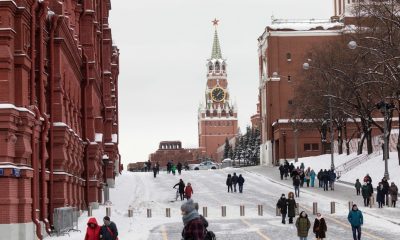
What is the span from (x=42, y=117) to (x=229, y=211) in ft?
64.6

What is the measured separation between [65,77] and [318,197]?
73.1ft

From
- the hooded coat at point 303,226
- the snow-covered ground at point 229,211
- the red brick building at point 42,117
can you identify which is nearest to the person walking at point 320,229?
the hooded coat at point 303,226

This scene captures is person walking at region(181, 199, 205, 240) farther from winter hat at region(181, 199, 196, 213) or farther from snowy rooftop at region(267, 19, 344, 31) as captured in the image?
snowy rooftop at region(267, 19, 344, 31)

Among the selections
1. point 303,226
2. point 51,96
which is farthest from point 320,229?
point 51,96

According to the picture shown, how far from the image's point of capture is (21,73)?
23.7 m

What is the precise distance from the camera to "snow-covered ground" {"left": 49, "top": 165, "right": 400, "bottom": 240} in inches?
1300

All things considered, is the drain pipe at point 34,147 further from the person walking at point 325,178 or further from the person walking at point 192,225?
the person walking at point 325,178

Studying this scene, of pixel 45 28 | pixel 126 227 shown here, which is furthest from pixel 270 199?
pixel 45 28

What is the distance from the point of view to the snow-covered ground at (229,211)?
3303cm

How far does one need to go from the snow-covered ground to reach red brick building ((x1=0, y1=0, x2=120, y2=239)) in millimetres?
1950

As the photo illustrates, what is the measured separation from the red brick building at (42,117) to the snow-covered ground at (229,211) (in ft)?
6.40

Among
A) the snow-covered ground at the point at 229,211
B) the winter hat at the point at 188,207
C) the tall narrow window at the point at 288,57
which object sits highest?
the tall narrow window at the point at 288,57

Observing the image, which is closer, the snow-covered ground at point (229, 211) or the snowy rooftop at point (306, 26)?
the snow-covered ground at point (229, 211)

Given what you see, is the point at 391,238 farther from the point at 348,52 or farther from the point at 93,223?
the point at 348,52
